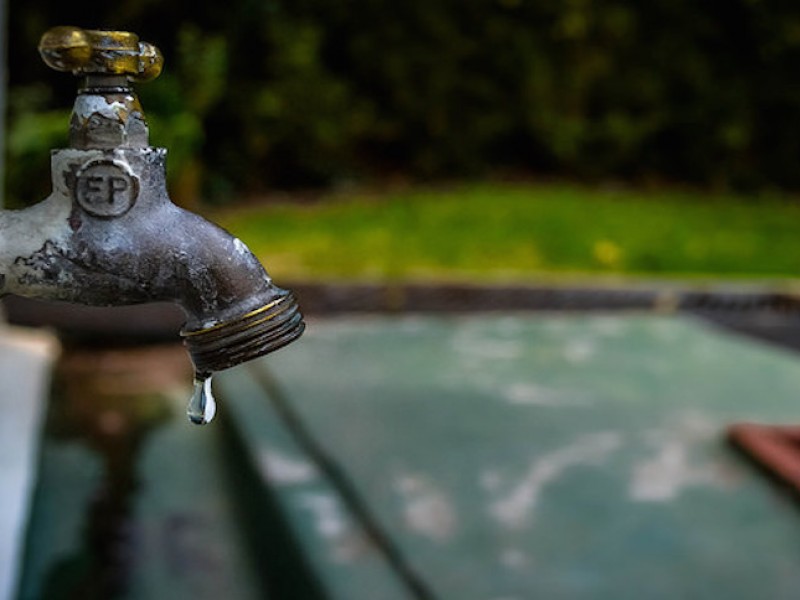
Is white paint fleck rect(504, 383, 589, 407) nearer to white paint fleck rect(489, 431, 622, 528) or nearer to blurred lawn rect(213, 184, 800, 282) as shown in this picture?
white paint fleck rect(489, 431, 622, 528)

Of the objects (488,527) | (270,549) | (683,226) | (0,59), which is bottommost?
(683,226)

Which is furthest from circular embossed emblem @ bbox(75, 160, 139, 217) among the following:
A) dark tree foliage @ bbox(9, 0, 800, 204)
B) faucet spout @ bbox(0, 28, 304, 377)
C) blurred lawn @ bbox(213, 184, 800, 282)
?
dark tree foliage @ bbox(9, 0, 800, 204)

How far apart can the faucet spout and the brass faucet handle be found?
1 cm

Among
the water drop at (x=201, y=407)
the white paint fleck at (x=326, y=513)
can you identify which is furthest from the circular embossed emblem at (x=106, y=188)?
the white paint fleck at (x=326, y=513)

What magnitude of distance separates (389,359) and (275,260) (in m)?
1.83

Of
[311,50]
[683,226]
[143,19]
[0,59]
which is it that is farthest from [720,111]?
[0,59]

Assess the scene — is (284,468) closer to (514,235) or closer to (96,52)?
(96,52)

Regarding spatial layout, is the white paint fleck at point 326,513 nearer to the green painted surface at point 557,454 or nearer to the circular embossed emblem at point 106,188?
the green painted surface at point 557,454

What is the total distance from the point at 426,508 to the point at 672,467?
1.95ft

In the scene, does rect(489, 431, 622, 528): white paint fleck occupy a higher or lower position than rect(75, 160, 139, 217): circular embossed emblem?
lower

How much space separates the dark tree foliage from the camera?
7.22 m

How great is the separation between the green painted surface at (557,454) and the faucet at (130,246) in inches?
27.9

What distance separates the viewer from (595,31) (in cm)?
780

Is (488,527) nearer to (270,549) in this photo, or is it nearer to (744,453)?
(270,549)
